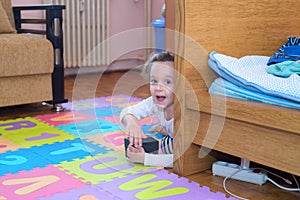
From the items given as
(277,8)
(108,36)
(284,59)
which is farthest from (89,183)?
(108,36)

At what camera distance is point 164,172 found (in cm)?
135

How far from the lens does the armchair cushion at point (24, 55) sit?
1925 mm

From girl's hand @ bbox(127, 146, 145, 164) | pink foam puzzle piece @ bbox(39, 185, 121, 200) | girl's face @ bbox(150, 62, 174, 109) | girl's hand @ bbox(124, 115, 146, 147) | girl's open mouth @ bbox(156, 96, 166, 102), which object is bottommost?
pink foam puzzle piece @ bbox(39, 185, 121, 200)

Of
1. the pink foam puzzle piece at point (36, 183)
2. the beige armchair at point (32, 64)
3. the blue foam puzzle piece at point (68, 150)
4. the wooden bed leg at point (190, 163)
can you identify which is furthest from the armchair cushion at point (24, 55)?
the wooden bed leg at point (190, 163)

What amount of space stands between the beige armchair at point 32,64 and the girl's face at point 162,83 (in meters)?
0.76

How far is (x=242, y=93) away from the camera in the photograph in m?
1.24

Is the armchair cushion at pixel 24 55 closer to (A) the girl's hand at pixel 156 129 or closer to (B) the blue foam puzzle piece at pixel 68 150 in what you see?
(B) the blue foam puzzle piece at pixel 68 150

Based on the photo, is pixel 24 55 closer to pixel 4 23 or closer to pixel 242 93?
pixel 4 23

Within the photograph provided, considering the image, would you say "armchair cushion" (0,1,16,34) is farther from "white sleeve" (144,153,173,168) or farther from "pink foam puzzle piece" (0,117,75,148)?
"white sleeve" (144,153,173,168)

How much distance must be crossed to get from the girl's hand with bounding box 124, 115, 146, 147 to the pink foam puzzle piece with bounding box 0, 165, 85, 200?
24 centimetres

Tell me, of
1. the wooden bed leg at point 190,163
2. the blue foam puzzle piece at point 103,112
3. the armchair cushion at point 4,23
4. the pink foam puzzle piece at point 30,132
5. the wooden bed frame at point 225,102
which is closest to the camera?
the wooden bed frame at point 225,102

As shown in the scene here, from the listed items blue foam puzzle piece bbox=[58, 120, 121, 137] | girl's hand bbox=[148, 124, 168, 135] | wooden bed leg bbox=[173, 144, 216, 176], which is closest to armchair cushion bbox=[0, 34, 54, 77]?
blue foam puzzle piece bbox=[58, 120, 121, 137]

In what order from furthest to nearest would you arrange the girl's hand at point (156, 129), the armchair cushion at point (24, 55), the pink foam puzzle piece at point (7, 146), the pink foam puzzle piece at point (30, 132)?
1. the armchair cushion at point (24, 55)
2. the girl's hand at point (156, 129)
3. the pink foam puzzle piece at point (30, 132)
4. the pink foam puzzle piece at point (7, 146)

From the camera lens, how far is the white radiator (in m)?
3.19
